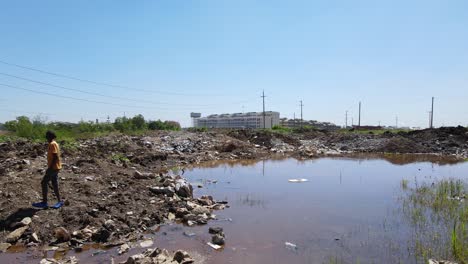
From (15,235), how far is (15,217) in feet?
1.88

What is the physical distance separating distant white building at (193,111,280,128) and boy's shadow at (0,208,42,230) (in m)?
83.0

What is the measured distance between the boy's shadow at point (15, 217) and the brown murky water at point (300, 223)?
925mm

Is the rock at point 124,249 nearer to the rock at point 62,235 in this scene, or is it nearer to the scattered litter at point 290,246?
the rock at point 62,235

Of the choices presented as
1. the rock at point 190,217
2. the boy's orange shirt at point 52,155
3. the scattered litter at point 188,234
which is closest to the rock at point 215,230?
the scattered litter at point 188,234

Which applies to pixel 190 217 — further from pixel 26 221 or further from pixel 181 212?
pixel 26 221

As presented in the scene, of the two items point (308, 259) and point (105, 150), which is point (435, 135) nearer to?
point (105, 150)

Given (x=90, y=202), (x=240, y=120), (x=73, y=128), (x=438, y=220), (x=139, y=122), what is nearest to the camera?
(x=438, y=220)

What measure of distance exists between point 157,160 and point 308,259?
13350mm

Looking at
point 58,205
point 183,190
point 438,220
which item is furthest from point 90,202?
point 438,220

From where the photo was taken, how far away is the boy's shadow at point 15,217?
6.82 meters

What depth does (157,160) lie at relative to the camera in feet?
60.0

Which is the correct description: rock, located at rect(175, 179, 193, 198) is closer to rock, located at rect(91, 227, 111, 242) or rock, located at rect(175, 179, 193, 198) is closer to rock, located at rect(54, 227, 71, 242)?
rock, located at rect(91, 227, 111, 242)

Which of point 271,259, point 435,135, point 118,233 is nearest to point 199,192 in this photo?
point 118,233

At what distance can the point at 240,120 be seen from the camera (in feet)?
326
